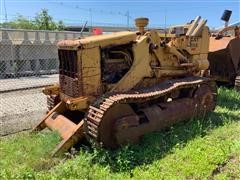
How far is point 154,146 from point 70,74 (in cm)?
168

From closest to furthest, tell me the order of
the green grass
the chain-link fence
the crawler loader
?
1. the green grass
2. the crawler loader
3. the chain-link fence

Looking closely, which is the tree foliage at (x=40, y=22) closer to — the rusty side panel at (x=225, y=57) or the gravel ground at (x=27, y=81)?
the gravel ground at (x=27, y=81)

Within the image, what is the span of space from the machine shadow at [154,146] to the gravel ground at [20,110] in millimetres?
2505

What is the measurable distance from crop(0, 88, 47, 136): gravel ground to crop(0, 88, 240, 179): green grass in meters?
0.86

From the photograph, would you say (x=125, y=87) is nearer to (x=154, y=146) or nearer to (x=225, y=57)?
(x=154, y=146)

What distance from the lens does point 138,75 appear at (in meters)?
5.90

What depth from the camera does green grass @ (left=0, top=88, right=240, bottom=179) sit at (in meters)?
4.48

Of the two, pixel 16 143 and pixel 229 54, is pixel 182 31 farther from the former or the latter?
pixel 16 143

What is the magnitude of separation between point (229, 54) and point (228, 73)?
0.61 m

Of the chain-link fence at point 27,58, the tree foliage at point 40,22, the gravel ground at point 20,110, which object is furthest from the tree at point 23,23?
the gravel ground at point 20,110

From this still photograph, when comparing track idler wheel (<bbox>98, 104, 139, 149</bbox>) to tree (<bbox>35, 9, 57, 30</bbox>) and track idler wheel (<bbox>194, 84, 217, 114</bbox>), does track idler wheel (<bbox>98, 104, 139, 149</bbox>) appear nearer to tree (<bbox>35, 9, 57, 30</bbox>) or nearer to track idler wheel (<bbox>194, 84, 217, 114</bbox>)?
track idler wheel (<bbox>194, 84, 217, 114</bbox>)

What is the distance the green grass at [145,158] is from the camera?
4484mm

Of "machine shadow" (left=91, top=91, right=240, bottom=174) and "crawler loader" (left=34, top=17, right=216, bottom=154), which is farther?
"crawler loader" (left=34, top=17, right=216, bottom=154)

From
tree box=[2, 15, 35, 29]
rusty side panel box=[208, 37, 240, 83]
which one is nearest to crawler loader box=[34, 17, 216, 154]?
rusty side panel box=[208, 37, 240, 83]
